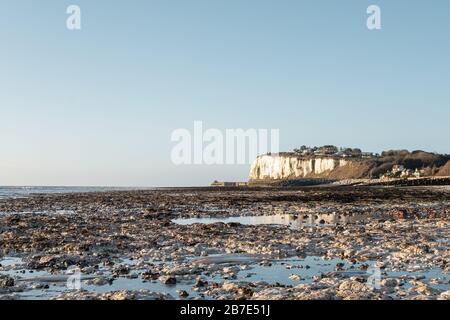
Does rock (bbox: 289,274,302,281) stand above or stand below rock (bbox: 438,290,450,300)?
below

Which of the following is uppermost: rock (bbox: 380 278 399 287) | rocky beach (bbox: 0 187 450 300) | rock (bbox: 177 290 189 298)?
rock (bbox: 380 278 399 287)

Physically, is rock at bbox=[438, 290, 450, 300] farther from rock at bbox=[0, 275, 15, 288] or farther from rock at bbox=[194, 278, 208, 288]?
rock at bbox=[0, 275, 15, 288]

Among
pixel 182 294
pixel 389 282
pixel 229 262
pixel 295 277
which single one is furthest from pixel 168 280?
pixel 389 282

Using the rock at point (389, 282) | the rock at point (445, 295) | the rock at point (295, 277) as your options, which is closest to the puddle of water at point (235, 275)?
the rock at point (295, 277)

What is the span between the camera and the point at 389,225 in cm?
2597

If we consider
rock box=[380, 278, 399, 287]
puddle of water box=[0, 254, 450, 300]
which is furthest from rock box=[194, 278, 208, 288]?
rock box=[380, 278, 399, 287]

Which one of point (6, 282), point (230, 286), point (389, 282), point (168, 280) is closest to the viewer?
point (230, 286)

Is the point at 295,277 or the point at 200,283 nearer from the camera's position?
the point at 200,283

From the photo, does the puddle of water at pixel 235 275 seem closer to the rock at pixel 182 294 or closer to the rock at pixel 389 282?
the rock at pixel 182 294

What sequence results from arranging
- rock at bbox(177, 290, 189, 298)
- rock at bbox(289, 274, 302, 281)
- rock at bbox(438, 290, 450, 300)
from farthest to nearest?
rock at bbox(289, 274, 302, 281) < rock at bbox(177, 290, 189, 298) < rock at bbox(438, 290, 450, 300)

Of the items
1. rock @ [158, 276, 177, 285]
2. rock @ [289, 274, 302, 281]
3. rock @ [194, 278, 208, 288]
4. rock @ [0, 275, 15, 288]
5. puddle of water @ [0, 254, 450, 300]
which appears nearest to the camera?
puddle of water @ [0, 254, 450, 300]

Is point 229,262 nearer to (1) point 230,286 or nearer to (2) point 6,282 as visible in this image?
(1) point 230,286
